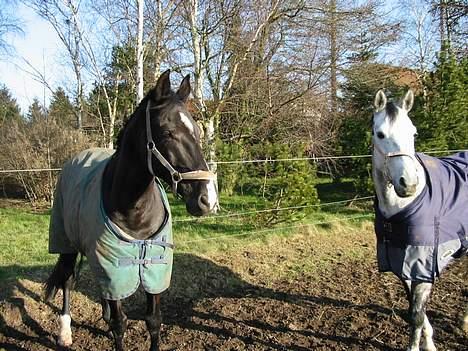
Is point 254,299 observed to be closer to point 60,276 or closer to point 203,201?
point 60,276

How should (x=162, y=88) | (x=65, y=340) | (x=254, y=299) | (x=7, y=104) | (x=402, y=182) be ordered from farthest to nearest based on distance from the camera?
(x=7, y=104), (x=254, y=299), (x=65, y=340), (x=402, y=182), (x=162, y=88)

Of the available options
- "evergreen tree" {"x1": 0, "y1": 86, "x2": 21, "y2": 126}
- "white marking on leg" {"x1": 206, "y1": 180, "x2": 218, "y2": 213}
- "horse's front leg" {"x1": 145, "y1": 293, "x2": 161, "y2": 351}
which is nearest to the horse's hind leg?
"horse's front leg" {"x1": 145, "y1": 293, "x2": 161, "y2": 351}

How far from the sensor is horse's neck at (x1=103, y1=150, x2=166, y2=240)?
2.65m

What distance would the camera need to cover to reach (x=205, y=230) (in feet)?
22.8

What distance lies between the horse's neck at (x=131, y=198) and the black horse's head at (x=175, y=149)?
0.19m

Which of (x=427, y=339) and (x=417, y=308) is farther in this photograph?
(x=427, y=339)

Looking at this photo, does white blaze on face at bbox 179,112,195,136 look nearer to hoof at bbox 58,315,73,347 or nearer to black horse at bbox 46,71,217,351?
black horse at bbox 46,71,217,351

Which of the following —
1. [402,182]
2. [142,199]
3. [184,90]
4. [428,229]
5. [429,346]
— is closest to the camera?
[184,90]

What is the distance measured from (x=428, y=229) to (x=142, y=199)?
1928 mm

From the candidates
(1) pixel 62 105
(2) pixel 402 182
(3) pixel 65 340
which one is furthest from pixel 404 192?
(1) pixel 62 105

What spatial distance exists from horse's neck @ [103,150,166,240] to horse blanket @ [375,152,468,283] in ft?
5.43

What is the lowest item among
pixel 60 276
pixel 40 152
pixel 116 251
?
pixel 60 276

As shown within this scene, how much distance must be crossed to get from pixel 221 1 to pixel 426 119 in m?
5.12

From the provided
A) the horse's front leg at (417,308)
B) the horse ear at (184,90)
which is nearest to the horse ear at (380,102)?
the horse's front leg at (417,308)
